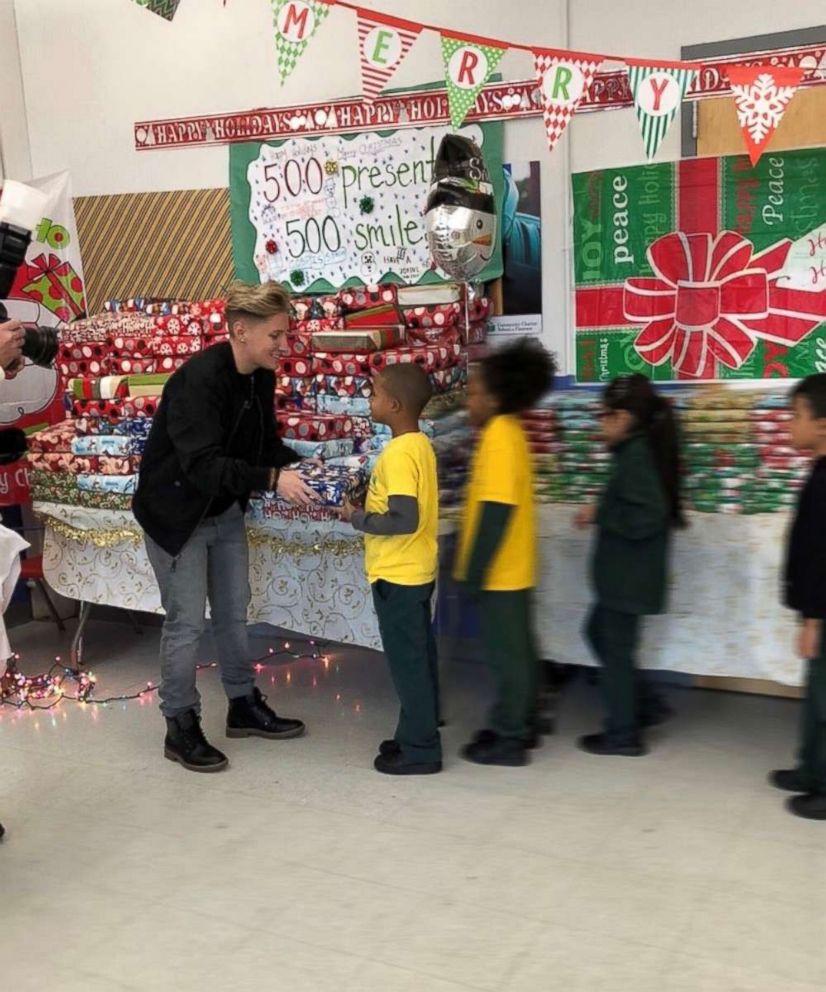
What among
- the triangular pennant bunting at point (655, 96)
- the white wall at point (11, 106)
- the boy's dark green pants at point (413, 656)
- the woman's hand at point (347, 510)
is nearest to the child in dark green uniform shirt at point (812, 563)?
the triangular pennant bunting at point (655, 96)

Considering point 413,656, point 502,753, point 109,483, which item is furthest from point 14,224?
point 502,753

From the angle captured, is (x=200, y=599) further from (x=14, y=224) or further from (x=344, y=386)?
(x=14, y=224)

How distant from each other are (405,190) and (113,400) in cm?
132

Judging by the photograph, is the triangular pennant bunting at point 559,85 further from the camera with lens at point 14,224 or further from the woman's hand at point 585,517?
the camera with lens at point 14,224

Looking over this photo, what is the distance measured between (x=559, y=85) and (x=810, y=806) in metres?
2.06

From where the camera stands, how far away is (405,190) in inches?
154

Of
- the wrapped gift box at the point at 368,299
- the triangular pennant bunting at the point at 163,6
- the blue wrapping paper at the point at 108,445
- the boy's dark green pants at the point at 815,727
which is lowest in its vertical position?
the boy's dark green pants at the point at 815,727

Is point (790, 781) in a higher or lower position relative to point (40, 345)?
lower

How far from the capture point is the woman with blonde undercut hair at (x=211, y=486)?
9.75 feet

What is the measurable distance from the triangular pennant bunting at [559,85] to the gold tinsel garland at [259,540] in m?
1.39

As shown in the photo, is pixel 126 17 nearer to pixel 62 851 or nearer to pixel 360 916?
pixel 62 851

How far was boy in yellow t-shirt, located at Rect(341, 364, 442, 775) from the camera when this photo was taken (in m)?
2.82

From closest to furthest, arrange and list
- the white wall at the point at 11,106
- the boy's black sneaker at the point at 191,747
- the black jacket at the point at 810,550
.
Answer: the black jacket at the point at 810,550
the boy's black sneaker at the point at 191,747
the white wall at the point at 11,106

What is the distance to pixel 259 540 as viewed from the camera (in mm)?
3594
